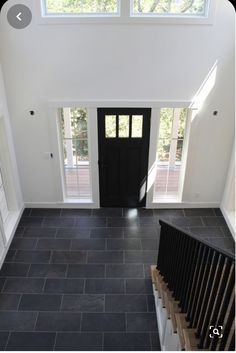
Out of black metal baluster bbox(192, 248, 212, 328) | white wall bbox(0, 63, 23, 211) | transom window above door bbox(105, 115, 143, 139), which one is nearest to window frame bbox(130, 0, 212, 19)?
transom window above door bbox(105, 115, 143, 139)

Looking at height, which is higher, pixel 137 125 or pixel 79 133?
pixel 137 125

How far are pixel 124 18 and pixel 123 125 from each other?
1.80 m

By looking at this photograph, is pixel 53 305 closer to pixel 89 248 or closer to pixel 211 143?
pixel 89 248

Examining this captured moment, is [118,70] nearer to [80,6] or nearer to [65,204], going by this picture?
[80,6]

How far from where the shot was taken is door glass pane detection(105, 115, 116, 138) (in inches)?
233

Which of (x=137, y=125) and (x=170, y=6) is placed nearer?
(x=170, y=6)

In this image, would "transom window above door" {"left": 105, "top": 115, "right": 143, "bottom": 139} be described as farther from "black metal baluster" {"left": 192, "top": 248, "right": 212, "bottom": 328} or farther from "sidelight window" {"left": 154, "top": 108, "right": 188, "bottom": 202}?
"black metal baluster" {"left": 192, "top": 248, "right": 212, "bottom": 328}

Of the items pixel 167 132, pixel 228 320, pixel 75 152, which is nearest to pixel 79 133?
pixel 75 152

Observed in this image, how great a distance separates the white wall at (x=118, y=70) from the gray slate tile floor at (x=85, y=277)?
138 cm

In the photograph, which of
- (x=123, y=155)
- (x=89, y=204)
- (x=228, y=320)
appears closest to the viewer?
(x=228, y=320)

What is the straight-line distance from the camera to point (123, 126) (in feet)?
19.7

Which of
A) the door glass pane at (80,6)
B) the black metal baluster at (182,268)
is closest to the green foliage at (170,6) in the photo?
the door glass pane at (80,6)

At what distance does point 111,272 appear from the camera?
5.30 metres

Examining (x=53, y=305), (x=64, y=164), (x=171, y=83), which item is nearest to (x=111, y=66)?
(x=171, y=83)
